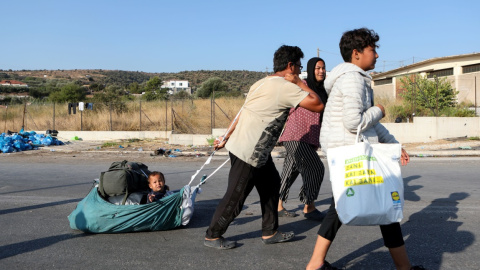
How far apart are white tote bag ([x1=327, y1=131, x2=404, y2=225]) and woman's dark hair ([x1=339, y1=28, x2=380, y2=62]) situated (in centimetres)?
77

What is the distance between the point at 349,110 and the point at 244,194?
4.49 ft

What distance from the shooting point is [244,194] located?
14.1ft

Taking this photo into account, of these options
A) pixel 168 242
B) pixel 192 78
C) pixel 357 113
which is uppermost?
pixel 192 78

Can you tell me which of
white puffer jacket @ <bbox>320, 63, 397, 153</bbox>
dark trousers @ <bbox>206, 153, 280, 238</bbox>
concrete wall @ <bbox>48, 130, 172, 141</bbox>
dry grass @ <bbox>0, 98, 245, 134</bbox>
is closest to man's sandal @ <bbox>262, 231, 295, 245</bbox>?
dark trousers @ <bbox>206, 153, 280, 238</bbox>

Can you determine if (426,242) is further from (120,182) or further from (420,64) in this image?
(420,64)

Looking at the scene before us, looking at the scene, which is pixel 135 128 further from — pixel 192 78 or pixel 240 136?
pixel 192 78

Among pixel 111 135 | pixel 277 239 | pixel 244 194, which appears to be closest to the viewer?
pixel 244 194

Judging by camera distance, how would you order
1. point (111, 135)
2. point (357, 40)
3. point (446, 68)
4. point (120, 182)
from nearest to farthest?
point (357, 40) < point (120, 182) < point (111, 135) < point (446, 68)

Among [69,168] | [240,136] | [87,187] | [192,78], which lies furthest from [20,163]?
[192,78]

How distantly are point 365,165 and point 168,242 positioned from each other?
7.53ft

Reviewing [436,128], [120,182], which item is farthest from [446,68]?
[120,182]

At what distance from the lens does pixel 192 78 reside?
3750 inches

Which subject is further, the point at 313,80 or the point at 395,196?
the point at 313,80

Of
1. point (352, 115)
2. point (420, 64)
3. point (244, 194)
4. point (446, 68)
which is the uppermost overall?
point (420, 64)
